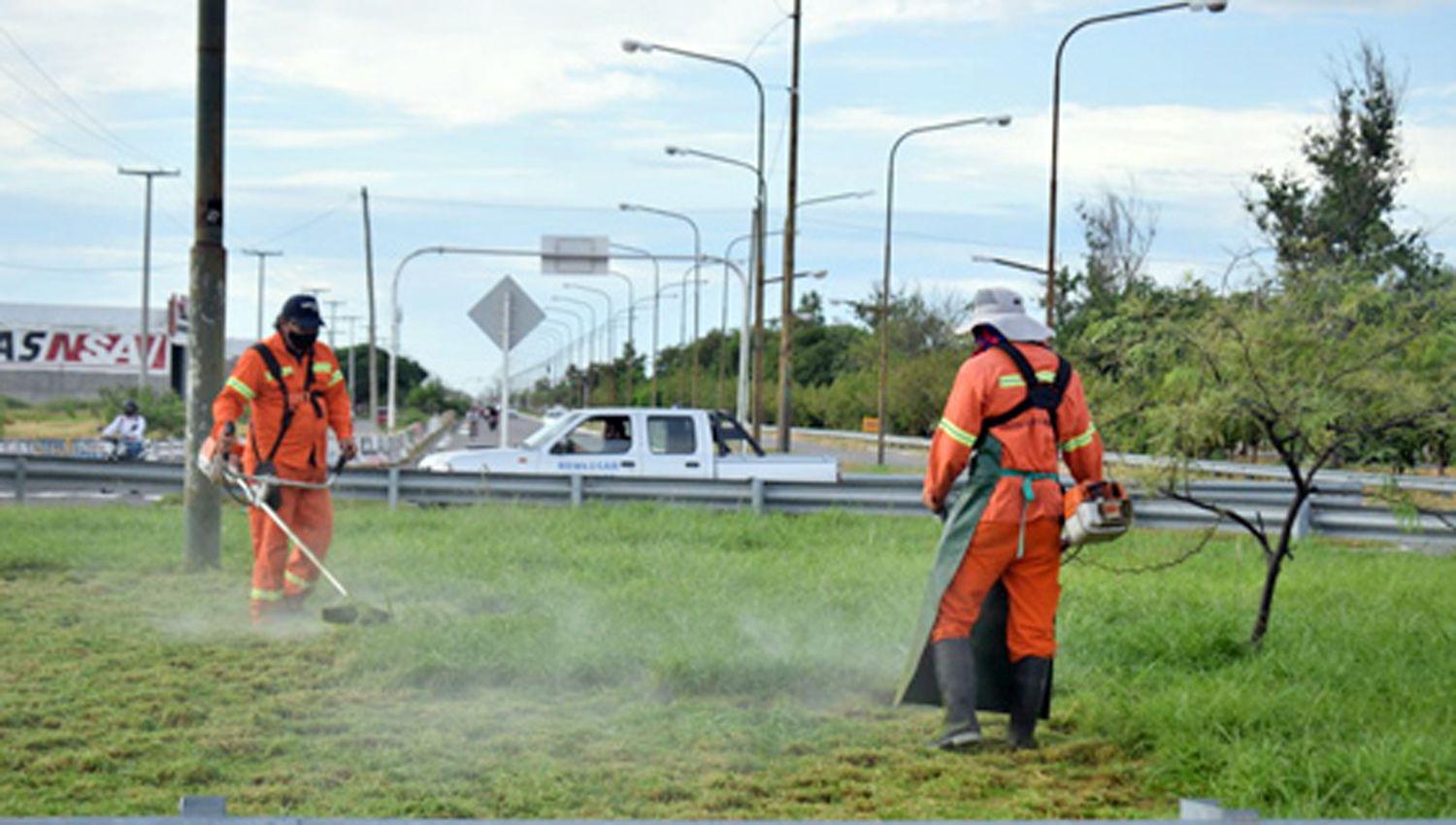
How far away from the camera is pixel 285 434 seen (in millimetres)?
10750

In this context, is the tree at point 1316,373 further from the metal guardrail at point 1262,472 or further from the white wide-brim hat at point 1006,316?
the white wide-brim hat at point 1006,316

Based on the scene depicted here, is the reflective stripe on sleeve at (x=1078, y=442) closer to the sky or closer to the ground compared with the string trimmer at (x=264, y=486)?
closer to the sky

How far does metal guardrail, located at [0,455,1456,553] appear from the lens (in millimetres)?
17875

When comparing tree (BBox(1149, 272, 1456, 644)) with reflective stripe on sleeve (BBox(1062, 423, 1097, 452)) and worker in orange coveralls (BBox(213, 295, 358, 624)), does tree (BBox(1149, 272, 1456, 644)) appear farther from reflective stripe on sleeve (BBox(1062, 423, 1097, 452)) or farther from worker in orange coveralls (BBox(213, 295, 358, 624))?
worker in orange coveralls (BBox(213, 295, 358, 624))

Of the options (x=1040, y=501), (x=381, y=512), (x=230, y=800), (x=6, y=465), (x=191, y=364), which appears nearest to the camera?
(x=230, y=800)

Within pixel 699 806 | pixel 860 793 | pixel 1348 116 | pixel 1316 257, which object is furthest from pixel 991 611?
pixel 1348 116

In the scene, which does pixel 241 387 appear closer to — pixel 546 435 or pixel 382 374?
pixel 546 435

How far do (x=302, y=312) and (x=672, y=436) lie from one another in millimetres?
10540

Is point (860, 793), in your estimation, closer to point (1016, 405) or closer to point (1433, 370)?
point (1016, 405)

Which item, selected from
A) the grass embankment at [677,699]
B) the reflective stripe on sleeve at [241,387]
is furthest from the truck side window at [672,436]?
the reflective stripe on sleeve at [241,387]

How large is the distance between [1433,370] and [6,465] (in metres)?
16.0

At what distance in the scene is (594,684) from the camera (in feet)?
A: 27.3

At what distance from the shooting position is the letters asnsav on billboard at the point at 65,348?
91.9 meters

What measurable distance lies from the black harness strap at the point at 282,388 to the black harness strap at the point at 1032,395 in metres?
5.13
